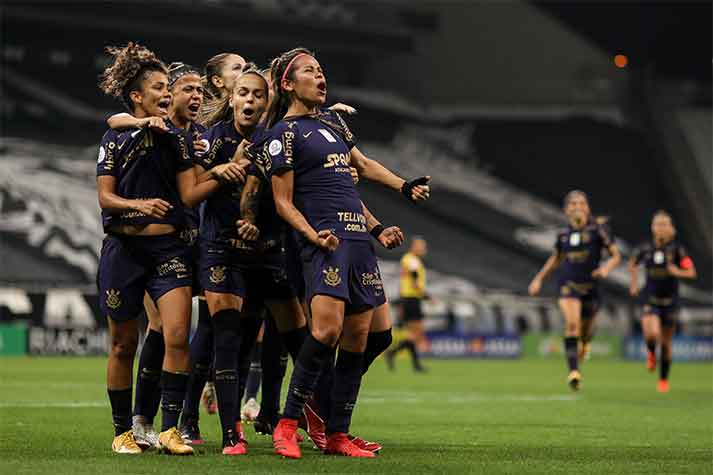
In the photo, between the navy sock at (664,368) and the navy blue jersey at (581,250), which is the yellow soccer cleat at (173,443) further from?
the navy sock at (664,368)

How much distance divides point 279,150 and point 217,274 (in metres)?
0.96

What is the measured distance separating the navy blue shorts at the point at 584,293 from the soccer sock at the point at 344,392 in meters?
11.0

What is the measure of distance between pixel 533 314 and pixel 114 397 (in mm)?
26784

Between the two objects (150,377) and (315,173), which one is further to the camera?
(150,377)

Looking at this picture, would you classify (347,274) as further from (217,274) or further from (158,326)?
(158,326)

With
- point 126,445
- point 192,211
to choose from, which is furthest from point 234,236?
point 126,445

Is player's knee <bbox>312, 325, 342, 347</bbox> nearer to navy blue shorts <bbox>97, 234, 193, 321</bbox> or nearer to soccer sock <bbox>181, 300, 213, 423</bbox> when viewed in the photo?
navy blue shorts <bbox>97, 234, 193, 321</bbox>

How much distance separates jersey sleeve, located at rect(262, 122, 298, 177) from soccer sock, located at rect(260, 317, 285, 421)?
1841 millimetres

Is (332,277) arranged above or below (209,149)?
below

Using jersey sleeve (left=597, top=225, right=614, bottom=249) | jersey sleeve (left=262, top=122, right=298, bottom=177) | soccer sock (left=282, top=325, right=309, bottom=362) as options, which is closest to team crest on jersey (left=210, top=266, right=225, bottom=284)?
jersey sleeve (left=262, top=122, right=298, bottom=177)

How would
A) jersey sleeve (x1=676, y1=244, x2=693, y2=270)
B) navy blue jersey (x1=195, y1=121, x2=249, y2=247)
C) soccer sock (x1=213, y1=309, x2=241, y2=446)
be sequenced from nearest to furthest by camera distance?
soccer sock (x1=213, y1=309, x2=241, y2=446) → navy blue jersey (x1=195, y1=121, x2=249, y2=247) → jersey sleeve (x1=676, y1=244, x2=693, y2=270)

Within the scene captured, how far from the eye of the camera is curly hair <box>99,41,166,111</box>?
8.81 meters

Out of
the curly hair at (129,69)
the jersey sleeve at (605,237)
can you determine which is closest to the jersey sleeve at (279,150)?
the curly hair at (129,69)

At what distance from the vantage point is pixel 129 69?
8820 mm
